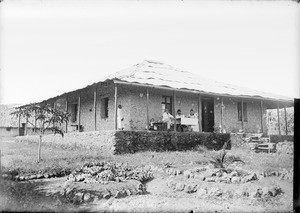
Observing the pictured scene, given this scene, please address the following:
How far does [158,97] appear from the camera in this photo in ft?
52.4

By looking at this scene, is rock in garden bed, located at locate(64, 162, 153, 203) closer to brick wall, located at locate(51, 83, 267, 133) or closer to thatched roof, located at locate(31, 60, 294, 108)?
thatched roof, located at locate(31, 60, 294, 108)

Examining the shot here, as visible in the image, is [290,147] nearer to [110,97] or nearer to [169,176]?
[169,176]

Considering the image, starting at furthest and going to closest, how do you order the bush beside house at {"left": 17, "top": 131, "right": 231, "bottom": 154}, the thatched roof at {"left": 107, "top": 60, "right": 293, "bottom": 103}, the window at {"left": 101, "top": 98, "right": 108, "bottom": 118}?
1. the window at {"left": 101, "top": 98, "right": 108, "bottom": 118}
2. the thatched roof at {"left": 107, "top": 60, "right": 293, "bottom": 103}
3. the bush beside house at {"left": 17, "top": 131, "right": 231, "bottom": 154}

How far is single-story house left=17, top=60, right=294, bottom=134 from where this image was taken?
582 inches

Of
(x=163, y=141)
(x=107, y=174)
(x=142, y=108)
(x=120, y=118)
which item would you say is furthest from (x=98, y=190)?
(x=142, y=108)

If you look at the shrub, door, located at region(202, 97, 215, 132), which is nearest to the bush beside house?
the shrub

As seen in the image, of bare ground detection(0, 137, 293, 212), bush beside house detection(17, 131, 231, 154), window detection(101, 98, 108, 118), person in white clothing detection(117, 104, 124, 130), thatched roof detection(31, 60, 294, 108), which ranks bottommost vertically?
bare ground detection(0, 137, 293, 212)

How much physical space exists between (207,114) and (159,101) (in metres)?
4.10

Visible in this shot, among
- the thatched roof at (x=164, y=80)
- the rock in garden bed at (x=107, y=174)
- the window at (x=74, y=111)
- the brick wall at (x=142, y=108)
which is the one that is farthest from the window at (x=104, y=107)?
the rock in garden bed at (x=107, y=174)

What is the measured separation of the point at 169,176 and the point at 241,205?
A: 259 cm

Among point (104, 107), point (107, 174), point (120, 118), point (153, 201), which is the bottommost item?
point (153, 201)

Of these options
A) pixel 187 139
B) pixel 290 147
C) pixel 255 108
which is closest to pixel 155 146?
pixel 187 139

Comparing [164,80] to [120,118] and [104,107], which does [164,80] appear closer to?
[120,118]

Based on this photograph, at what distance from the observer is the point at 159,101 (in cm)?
1600
